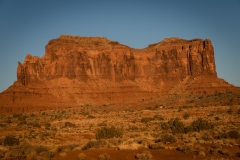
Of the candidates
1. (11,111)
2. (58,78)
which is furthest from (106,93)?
(11,111)

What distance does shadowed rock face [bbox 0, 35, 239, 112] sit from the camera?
102938 millimetres

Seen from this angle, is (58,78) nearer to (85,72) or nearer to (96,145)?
(85,72)

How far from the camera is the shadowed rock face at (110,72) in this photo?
102938mm

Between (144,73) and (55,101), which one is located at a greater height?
(144,73)

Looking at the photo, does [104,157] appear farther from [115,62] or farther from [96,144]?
[115,62]

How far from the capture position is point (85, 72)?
4496 inches

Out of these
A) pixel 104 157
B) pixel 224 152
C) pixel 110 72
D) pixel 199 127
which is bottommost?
pixel 104 157

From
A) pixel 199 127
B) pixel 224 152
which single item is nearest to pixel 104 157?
pixel 224 152

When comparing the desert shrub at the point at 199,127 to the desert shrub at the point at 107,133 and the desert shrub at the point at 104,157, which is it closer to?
the desert shrub at the point at 107,133

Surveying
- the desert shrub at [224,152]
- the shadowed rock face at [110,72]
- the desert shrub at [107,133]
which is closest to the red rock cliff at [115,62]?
the shadowed rock face at [110,72]

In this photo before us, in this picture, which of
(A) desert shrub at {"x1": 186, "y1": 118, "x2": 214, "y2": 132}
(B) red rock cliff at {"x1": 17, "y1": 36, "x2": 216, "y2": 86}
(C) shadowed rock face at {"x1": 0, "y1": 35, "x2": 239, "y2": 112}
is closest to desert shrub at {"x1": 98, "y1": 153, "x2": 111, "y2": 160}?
(A) desert shrub at {"x1": 186, "y1": 118, "x2": 214, "y2": 132}

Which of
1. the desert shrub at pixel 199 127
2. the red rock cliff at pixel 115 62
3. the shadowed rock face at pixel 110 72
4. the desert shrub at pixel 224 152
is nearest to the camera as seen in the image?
the desert shrub at pixel 224 152

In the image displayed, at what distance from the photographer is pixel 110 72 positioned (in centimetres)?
11631

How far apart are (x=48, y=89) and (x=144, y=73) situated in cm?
3554
